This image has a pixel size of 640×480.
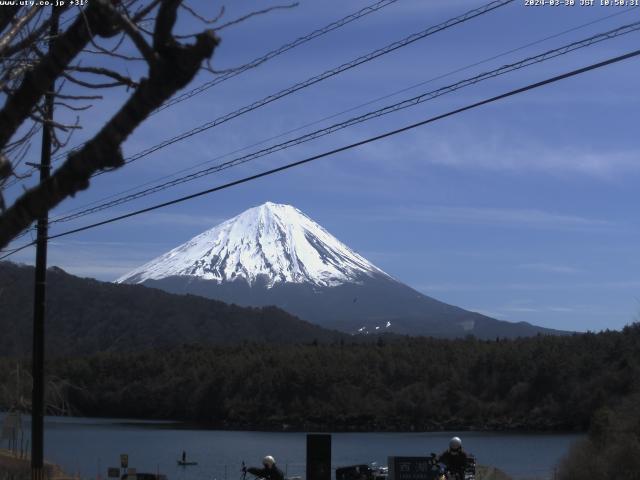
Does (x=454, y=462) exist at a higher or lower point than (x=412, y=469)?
higher

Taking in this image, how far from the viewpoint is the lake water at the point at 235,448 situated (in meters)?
51.7

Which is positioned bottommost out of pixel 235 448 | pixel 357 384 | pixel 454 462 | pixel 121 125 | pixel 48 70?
pixel 235 448

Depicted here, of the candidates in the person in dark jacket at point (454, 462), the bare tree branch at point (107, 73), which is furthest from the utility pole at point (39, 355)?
the bare tree branch at point (107, 73)

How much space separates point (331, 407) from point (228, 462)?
4311 centimetres

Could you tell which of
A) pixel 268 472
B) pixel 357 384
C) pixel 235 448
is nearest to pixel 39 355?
pixel 268 472

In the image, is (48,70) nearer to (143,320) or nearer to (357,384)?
(357,384)

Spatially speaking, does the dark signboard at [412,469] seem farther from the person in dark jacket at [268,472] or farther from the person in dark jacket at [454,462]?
the person in dark jacket at [454,462]

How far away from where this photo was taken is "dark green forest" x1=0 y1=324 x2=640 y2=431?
88500mm

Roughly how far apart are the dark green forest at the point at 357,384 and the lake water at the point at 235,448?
6.21 meters

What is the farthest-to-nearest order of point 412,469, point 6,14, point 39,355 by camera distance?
point 39,355
point 412,469
point 6,14

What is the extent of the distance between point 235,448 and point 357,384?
125 ft

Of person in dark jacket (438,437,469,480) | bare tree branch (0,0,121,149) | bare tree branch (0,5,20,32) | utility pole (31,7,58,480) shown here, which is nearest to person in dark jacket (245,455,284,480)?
person in dark jacket (438,437,469,480)

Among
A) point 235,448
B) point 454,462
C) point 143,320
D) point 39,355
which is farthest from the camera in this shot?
point 143,320

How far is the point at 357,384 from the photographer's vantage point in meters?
105
